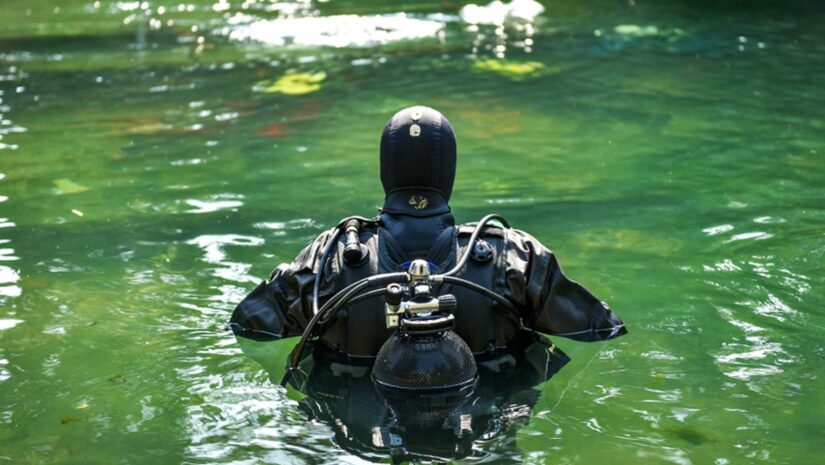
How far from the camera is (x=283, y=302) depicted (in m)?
4.73

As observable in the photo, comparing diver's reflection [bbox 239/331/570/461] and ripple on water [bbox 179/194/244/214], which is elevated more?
ripple on water [bbox 179/194/244/214]

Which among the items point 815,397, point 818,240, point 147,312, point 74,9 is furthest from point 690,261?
point 74,9

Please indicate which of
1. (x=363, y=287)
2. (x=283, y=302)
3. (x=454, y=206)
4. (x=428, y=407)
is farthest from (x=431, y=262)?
(x=454, y=206)

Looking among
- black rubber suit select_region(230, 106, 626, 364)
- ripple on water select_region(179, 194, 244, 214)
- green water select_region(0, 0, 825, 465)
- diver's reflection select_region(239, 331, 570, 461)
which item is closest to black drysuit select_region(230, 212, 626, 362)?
black rubber suit select_region(230, 106, 626, 364)

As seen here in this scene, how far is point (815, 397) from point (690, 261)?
1.74m

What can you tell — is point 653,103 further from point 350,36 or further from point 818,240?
point 350,36

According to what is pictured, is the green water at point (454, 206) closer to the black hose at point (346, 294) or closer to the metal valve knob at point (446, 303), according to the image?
the black hose at point (346, 294)

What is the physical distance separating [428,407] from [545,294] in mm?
682

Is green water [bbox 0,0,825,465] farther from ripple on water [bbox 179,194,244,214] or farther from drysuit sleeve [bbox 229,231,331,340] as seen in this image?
drysuit sleeve [bbox 229,231,331,340]

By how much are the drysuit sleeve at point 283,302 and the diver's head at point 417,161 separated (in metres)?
0.37

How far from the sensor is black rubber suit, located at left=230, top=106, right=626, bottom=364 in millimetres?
4395

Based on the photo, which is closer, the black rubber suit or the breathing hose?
the breathing hose

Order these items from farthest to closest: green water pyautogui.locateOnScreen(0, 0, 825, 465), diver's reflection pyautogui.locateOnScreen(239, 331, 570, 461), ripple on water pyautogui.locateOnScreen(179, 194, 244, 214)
Answer: 1. ripple on water pyautogui.locateOnScreen(179, 194, 244, 214)
2. green water pyautogui.locateOnScreen(0, 0, 825, 465)
3. diver's reflection pyautogui.locateOnScreen(239, 331, 570, 461)

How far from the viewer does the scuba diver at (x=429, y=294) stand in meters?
4.14
